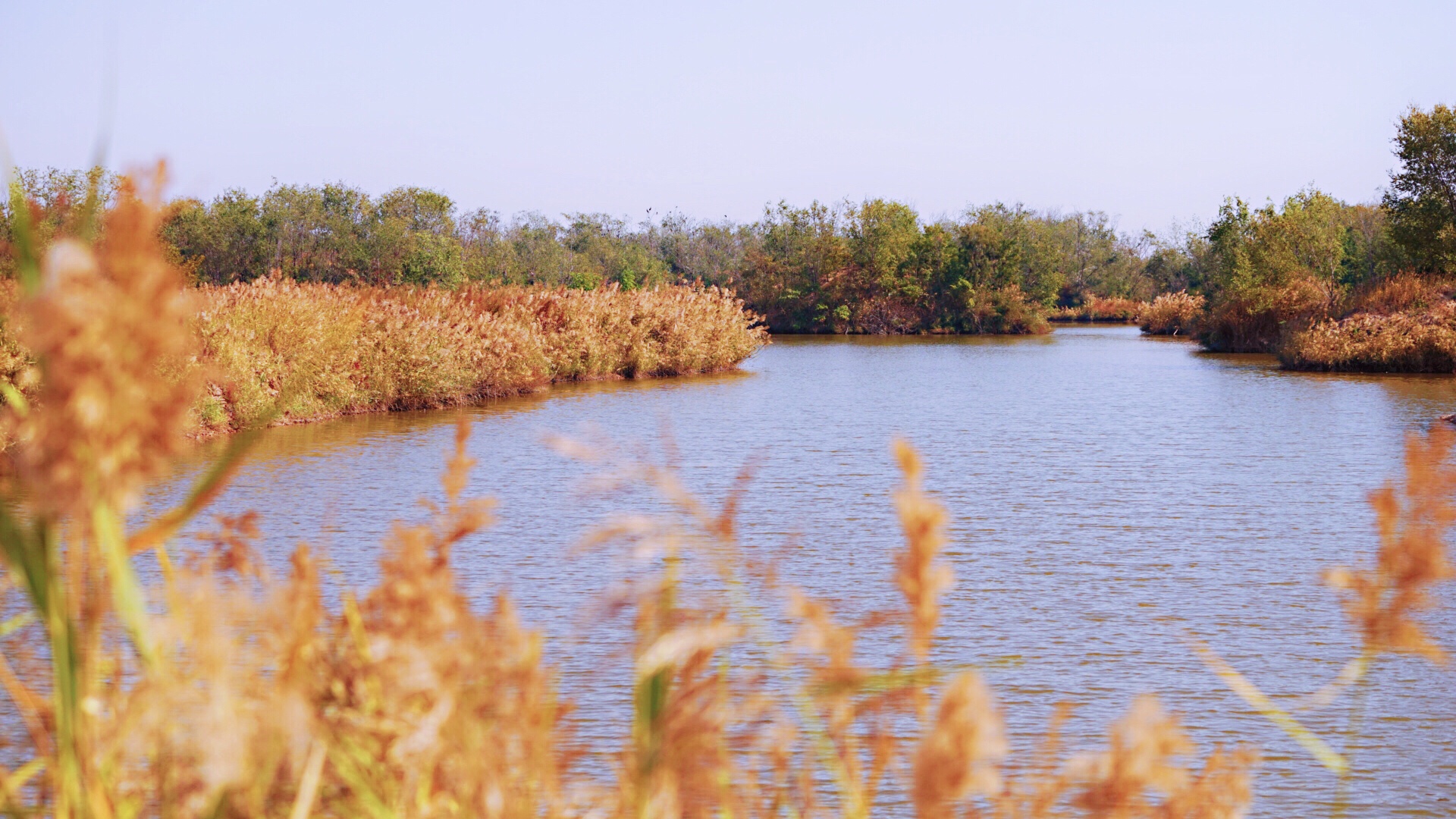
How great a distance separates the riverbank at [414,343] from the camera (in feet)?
60.1

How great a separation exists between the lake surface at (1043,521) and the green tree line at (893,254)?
50.3 ft

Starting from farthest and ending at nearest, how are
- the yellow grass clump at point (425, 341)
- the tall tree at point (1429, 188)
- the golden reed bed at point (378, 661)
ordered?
the tall tree at point (1429, 188)
the yellow grass clump at point (425, 341)
the golden reed bed at point (378, 661)

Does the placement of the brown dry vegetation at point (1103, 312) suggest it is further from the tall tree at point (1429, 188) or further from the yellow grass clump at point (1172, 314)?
the tall tree at point (1429, 188)

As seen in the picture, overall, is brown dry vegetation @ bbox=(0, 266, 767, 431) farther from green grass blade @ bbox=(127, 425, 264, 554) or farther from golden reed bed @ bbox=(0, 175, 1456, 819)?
green grass blade @ bbox=(127, 425, 264, 554)

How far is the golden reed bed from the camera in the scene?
1297 millimetres

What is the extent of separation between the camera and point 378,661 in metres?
1.80

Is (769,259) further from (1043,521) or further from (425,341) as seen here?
(1043,521)

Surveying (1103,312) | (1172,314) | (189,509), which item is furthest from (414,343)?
(1103,312)

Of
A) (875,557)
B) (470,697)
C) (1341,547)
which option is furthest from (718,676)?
(1341,547)

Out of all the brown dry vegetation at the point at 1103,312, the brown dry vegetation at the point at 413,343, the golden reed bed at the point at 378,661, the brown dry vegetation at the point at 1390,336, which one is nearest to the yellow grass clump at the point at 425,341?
the brown dry vegetation at the point at 413,343

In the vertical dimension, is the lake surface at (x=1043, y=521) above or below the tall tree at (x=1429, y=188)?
below

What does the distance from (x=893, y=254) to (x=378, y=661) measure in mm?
69795

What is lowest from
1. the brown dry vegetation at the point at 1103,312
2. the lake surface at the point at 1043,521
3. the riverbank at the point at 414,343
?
the lake surface at the point at 1043,521

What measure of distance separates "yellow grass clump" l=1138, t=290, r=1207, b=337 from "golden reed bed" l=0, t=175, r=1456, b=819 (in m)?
59.5
